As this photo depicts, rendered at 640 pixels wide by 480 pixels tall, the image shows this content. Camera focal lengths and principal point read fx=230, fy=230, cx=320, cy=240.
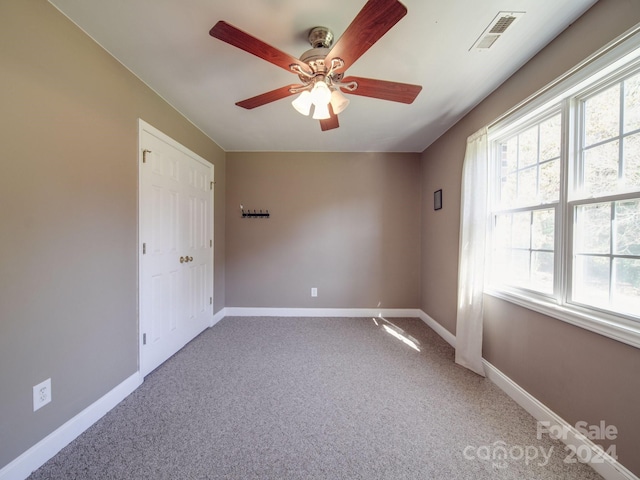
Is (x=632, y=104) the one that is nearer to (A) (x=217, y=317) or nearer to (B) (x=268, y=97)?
(B) (x=268, y=97)

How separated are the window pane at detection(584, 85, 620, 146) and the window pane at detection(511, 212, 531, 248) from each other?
599mm

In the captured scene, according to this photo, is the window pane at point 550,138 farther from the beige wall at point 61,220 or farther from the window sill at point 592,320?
the beige wall at point 61,220

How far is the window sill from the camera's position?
43.4 inches

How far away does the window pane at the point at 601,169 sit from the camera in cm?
125

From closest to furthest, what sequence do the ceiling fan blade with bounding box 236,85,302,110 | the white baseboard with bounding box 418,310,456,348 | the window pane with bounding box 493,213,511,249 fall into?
the ceiling fan blade with bounding box 236,85,302,110 → the window pane with bounding box 493,213,511,249 → the white baseboard with bounding box 418,310,456,348

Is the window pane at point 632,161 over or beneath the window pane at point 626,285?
over

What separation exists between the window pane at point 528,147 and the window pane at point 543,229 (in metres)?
0.41

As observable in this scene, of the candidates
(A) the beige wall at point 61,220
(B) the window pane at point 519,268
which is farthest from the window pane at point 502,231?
(A) the beige wall at point 61,220

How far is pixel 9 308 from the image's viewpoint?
1.10 m

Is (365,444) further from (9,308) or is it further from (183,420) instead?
(9,308)

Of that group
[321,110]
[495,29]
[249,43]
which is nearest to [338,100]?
[321,110]

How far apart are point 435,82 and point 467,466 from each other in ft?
8.40

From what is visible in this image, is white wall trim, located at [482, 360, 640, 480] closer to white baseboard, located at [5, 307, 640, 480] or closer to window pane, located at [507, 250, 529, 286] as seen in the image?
white baseboard, located at [5, 307, 640, 480]

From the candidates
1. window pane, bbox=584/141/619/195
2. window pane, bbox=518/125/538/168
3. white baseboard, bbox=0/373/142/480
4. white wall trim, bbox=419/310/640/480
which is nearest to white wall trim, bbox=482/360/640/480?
white wall trim, bbox=419/310/640/480
